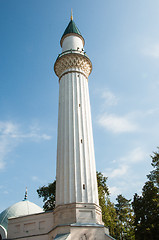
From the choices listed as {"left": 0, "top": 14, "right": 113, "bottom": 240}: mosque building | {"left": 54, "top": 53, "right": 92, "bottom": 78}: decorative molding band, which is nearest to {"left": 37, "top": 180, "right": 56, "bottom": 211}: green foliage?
{"left": 0, "top": 14, "right": 113, "bottom": 240}: mosque building

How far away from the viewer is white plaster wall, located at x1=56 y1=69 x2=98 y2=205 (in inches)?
618

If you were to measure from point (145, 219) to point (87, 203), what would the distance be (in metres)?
15.8

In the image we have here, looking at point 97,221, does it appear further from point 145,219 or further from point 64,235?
point 145,219

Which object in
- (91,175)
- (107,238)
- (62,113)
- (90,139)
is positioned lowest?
(107,238)

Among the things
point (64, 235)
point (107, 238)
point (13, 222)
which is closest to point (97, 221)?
point (107, 238)

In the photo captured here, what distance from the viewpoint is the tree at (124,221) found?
3090 cm

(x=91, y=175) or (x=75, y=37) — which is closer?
(x=91, y=175)

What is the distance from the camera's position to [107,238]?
1435cm

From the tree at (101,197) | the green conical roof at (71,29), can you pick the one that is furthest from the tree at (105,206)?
the green conical roof at (71,29)

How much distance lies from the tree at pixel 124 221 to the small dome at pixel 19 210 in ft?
41.3

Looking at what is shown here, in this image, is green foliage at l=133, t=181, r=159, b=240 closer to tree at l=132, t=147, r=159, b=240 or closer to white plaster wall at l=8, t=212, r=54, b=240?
tree at l=132, t=147, r=159, b=240

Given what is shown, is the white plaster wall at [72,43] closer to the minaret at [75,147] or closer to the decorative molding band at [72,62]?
the minaret at [75,147]

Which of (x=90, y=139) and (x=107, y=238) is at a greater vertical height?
(x=90, y=139)

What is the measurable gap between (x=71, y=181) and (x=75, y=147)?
2693 mm
